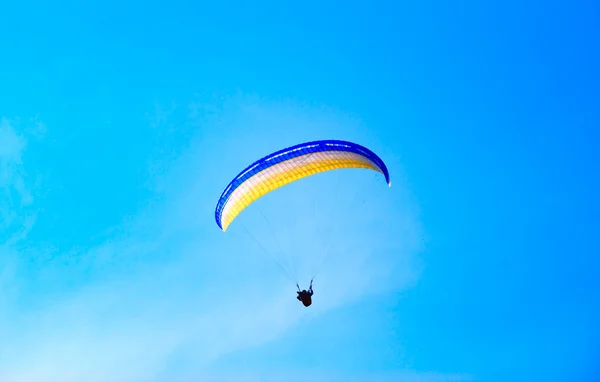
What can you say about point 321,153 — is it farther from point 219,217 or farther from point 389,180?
point 219,217

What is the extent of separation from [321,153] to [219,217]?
7778 millimetres

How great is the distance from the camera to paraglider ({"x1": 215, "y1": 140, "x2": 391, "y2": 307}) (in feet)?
96.0

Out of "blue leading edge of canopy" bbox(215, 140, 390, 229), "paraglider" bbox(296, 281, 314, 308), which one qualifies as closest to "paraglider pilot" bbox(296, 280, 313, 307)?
"paraglider" bbox(296, 281, 314, 308)

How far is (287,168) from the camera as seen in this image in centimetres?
3036

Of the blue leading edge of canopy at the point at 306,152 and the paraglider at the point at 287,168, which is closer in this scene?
the blue leading edge of canopy at the point at 306,152

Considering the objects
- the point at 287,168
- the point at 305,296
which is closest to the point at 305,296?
the point at 305,296

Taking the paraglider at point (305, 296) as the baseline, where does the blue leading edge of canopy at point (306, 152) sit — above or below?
above

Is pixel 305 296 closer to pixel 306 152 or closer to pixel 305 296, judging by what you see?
pixel 305 296

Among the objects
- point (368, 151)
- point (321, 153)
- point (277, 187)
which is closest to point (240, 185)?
point (277, 187)

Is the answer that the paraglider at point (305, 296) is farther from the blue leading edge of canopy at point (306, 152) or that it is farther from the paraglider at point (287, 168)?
the blue leading edge of canopy at point (306, 152)

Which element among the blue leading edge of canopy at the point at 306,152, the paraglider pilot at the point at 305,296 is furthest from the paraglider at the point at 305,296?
the blue leading edge of canopy at the point at 306,152

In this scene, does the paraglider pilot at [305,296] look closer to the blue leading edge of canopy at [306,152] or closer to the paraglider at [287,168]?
the paraglider at [287,168]

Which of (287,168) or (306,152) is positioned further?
(287,168)

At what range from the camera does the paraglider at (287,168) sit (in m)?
29.2
